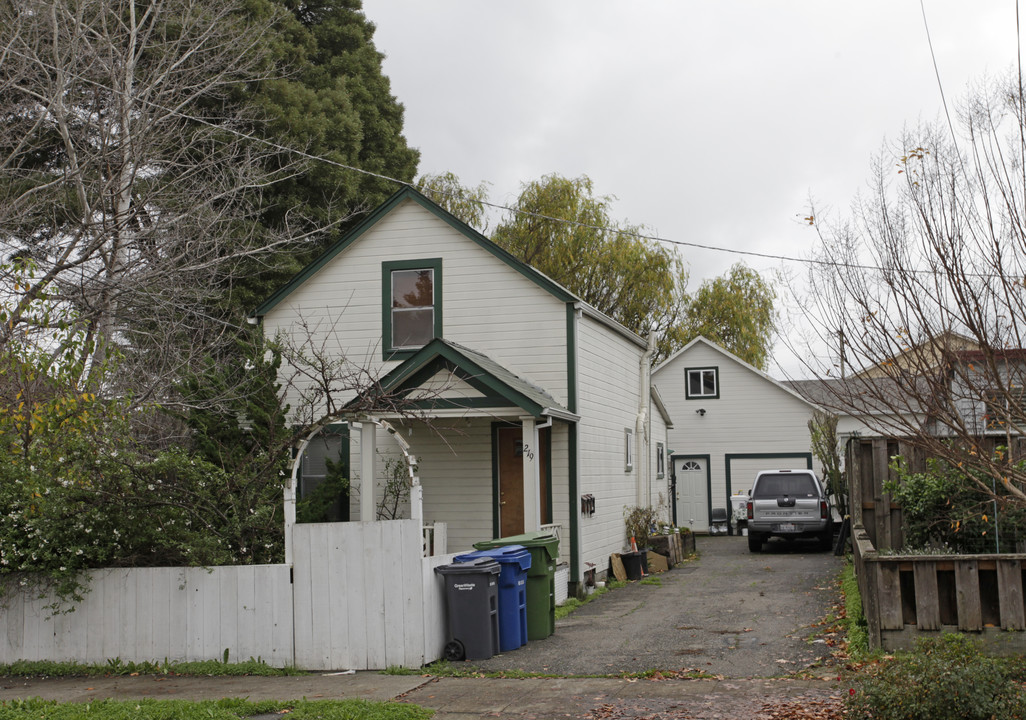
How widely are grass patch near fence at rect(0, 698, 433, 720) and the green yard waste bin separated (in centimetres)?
365

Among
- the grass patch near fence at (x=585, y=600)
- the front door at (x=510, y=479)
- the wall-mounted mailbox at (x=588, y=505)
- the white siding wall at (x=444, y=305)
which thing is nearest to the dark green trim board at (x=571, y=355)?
the white siding wall at (x=444, y=305)

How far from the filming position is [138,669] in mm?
10555

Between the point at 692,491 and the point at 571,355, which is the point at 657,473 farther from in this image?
the point at 571,355

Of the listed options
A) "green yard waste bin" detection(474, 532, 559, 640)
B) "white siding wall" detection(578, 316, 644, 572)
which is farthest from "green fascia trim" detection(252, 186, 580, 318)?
"green yard waste bin" detection(474, 532, 559, 640)

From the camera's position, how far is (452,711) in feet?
27.0

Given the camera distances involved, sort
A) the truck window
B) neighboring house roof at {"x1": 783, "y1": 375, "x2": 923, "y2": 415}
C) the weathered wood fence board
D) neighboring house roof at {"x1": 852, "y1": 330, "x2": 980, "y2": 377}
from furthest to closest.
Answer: the truck window < the weathered wood fence board < neighboring house roof at {"x1": 783, "y1": 375, "x2": 923, "y2": 415} < neighboring house roof at {"x1": 852, "y1": 330, "x2": 980, "y2": 377}

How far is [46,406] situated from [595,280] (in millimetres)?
26166

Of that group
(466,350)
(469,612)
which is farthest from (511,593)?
(466,350)

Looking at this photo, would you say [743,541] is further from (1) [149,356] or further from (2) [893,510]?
(1) [149,356]

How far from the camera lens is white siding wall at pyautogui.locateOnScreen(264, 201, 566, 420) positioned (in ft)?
54.4

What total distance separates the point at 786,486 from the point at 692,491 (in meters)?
8.76

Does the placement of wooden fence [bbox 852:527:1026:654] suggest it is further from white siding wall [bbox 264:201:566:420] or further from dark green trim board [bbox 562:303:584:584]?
white siding wall [bbox 264:201:566:420]

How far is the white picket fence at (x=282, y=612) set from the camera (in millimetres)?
10266

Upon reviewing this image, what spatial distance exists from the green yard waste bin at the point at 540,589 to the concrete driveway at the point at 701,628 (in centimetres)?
18
